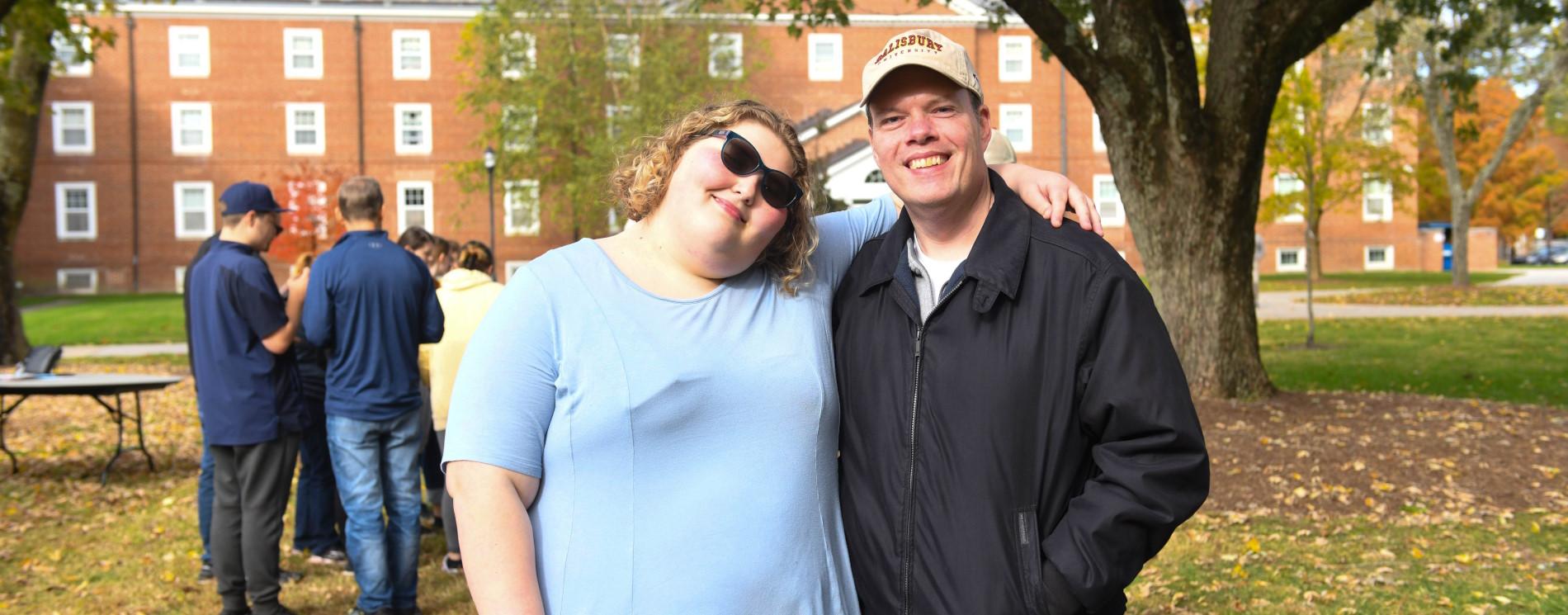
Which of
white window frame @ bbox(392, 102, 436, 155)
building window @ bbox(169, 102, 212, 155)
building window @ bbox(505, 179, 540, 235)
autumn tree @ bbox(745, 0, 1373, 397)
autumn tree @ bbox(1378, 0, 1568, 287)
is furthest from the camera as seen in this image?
white window frame @ bbox(392, 102, 436, 155)

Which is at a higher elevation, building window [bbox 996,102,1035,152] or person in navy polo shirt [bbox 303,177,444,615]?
building window [bbox 996,102,1035,152]

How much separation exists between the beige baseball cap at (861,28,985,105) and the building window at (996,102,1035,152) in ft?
140

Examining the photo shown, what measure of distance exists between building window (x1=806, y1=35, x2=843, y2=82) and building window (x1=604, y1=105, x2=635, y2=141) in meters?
Answer: 10.3

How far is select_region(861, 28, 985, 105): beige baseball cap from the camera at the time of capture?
2.49 meters

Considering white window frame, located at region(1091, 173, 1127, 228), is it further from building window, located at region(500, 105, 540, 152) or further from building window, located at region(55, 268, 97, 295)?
building window, located at region(55, 268, 97, 295)

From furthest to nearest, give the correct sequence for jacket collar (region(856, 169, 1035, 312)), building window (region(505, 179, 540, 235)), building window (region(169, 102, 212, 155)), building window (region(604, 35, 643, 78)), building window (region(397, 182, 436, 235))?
building window (region(397, 182, 436, 235)), building window (region(169, 102, 212, 155)), building window (region(505, 179, 540, 235)), building window (region(604, 35, 643, 78)), jacket collar (region(856, 169, 1035, 312))

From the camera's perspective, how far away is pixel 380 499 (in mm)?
5688

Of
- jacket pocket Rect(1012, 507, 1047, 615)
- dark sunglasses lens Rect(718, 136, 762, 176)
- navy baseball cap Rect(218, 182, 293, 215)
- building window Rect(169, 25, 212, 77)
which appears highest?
building window Rect(169, 25, 212, 77)

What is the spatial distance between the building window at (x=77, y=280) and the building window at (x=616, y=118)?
21.0 m

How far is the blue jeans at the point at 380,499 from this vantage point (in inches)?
221

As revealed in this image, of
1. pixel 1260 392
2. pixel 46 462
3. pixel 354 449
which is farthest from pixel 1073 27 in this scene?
pixel 46 462

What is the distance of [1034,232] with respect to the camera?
251 centimetres

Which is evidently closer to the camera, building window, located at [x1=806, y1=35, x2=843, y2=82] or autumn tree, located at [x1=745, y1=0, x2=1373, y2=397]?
autumn tree, located at [x1=745, y1=0, x2=1373, y2=397]

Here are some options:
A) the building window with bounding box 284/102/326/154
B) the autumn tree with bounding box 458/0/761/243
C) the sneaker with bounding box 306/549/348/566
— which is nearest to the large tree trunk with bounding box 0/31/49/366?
the sneaker with bounding box 306/549/348/566
